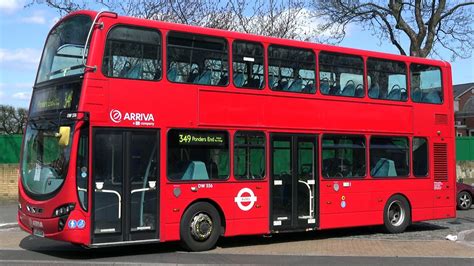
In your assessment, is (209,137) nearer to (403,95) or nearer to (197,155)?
(197,155)

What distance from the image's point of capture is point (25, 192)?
32.3 feet

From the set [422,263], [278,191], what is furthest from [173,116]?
[422,263]

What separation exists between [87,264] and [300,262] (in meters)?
3.55

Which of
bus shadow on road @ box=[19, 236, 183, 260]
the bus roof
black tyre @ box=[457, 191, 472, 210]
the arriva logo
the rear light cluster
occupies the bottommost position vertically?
bus shadow on road @ box=[19, 236, 183, 260]

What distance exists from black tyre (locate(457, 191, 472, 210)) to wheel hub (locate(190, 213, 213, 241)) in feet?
43.0

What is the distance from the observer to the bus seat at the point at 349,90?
41.4 feet

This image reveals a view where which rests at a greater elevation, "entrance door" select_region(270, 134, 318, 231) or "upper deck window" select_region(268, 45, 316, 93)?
"upper deck window" select_region(268, 45, 316, 93)

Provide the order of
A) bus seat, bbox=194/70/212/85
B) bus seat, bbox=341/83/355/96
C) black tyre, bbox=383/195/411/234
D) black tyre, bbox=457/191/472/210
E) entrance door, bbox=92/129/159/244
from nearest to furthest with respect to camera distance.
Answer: entrance door, bbox=92/129/159/244 < bus seat, bbox=194/70/212/85 < bus seat, bbox=341/83/355/96 < black tyre, bbox=383/195/411/234 < black tyre, bbox=457/191/472/210

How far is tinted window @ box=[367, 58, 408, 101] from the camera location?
13.1m

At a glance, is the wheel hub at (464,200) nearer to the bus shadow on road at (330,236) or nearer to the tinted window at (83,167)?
the bus shadow on road at (330,236)

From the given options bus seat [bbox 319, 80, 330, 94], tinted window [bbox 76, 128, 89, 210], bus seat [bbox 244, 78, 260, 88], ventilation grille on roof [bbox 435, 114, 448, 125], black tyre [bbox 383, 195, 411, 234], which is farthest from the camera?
ventilation grille on roof [bbox 435, 114, 448, 125]

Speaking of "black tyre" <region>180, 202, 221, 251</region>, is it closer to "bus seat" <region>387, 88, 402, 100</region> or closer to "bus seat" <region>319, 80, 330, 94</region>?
"bus seat" <region>319, 80, 330, 94</region>

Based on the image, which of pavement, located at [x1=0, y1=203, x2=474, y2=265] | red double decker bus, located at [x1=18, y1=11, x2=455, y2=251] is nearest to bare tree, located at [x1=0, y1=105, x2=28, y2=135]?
pavement, located at [x1=0, y1=203, x2=474, y2=265]

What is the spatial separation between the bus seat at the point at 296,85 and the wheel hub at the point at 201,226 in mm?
3310
